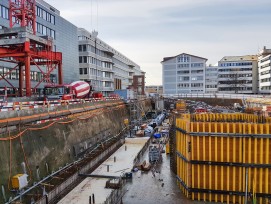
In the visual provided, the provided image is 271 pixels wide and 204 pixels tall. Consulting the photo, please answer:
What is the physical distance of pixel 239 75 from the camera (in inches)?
4368

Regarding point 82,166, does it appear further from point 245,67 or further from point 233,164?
point 245,67

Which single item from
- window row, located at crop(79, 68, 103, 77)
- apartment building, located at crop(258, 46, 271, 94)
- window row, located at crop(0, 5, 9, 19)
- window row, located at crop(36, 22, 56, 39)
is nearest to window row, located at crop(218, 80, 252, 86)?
apartment building, located at crop(258, 46, 271, 94)

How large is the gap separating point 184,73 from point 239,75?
75.5ft

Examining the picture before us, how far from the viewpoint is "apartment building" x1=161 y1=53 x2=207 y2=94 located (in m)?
108

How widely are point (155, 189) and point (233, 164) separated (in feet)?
16.9

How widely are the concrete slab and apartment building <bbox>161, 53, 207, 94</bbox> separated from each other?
258ft

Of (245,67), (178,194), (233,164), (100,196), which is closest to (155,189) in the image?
(178,194)

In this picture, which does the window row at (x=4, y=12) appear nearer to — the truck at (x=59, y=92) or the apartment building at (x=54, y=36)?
the apartment building at (x=54, y=36)

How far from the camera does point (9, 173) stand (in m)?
14.0

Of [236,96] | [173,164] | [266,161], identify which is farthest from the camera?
[236,96]

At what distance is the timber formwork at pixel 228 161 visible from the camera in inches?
551

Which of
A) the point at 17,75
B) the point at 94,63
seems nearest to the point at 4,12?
the point at 17,75

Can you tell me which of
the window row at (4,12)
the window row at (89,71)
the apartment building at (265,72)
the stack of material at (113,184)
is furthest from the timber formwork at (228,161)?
the apartment building at (265,72)

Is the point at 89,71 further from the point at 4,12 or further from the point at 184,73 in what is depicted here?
the point at 184,73
